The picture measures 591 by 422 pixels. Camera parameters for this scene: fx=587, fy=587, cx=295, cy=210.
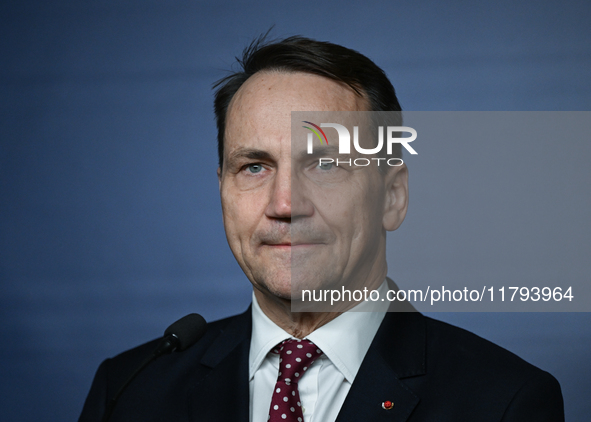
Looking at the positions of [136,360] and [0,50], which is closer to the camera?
[136,360]

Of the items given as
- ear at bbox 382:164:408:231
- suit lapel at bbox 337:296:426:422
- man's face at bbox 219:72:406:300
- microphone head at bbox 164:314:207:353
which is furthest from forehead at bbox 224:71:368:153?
suit lapel at bbox 337:296:426:422

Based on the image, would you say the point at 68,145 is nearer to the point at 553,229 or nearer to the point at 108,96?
the point at 108,96

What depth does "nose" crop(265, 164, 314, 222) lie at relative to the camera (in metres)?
1.54

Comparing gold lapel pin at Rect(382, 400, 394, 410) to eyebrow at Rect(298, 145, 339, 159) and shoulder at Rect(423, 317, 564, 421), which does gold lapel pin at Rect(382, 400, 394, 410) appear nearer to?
shoulder at Rect(423, 317, 564, 421)

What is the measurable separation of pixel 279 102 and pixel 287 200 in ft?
0.93

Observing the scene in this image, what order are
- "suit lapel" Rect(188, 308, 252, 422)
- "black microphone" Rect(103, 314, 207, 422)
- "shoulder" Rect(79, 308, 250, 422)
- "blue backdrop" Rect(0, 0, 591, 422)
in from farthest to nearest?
"blue backdrop" Rect(0, 0, 591, 422), "shoulder" Rect(79, 308, 250, 422), "suit lapel" Rect(188, 308, 252, 422), "black microphone" Rect(103, 314, 207, 422)

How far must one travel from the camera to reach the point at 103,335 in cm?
264

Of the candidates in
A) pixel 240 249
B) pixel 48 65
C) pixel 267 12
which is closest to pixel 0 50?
pixel 48 65

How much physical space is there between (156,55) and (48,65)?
52 cm

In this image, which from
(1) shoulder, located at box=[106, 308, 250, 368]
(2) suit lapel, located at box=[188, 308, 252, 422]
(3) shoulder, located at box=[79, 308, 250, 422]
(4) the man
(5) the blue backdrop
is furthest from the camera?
(5) the blue backdrop

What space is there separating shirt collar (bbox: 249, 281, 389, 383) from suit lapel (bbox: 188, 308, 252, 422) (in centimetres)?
4

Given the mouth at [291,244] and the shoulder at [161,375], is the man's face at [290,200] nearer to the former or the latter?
Answer: the mouth at [291,244]

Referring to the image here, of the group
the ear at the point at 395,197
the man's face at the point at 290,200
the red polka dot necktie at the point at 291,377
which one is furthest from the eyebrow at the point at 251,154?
the red polka dot necktie at the point at 291,377

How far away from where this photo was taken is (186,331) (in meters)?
1.47
